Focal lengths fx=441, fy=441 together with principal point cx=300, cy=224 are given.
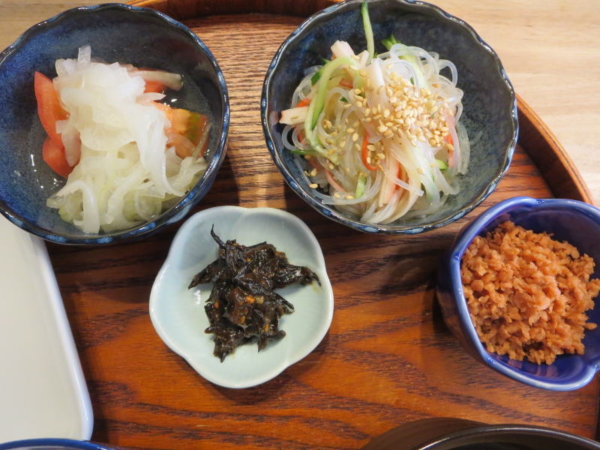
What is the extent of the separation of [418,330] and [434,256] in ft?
0.90

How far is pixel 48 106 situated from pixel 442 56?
1407 millimetres

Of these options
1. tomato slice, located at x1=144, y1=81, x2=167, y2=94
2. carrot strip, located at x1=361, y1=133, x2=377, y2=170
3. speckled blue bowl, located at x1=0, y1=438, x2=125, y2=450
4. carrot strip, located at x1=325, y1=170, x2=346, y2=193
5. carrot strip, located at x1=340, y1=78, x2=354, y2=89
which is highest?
carrot strip, located at x1=340, y1=78, x2=354, y2=89

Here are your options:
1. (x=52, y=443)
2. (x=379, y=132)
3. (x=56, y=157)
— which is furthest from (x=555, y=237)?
(x=56, y=157)

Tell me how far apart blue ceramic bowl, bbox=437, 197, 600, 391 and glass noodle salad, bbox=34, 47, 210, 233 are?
89 cm

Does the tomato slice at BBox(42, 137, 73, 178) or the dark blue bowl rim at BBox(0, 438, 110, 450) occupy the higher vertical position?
the tomato slice at BBox(42, 137, 73, 178)

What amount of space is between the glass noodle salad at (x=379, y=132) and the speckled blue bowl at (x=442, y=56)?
0.05m

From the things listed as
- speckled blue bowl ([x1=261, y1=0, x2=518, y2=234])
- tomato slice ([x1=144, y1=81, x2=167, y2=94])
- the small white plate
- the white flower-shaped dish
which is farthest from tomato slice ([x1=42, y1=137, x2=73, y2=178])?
speckled blue bowl ([x1=261, y1=0, x2=518, y2=234])

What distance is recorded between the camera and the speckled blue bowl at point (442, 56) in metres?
1.42

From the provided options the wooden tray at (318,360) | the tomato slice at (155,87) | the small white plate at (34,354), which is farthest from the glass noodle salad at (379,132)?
the small white plate at (34,354)

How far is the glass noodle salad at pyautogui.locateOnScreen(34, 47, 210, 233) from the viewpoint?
1429 mm

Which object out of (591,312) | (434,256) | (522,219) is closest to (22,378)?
(434,256)

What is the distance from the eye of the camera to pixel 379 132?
1434 mm

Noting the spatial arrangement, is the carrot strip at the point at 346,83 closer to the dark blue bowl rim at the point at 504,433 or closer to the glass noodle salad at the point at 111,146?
the glass noodle salad at the point at 111,146

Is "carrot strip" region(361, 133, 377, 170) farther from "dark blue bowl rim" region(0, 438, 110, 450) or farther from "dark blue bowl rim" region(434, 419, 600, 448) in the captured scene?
"dark blue bowl rim" region(0, 438, 110, 450)
